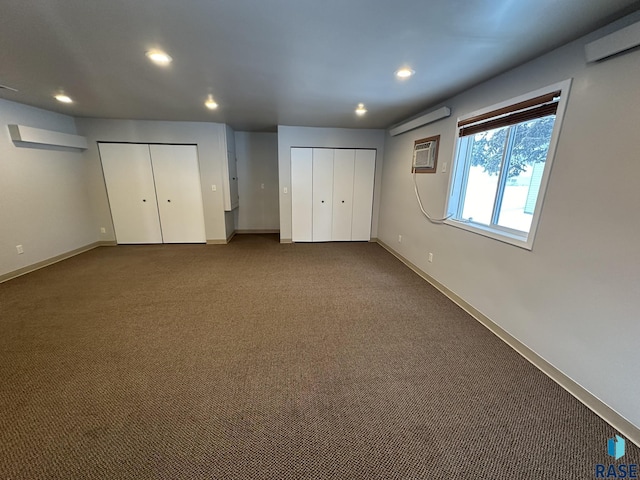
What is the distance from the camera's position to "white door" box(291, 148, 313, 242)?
500 cm

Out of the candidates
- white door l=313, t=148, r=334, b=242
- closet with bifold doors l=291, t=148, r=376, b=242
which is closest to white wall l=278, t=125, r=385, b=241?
closet with bifold doors l=291, t=148, r=376, b=242

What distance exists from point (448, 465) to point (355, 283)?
223 centimetres

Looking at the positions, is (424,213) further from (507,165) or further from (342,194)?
(342,194)

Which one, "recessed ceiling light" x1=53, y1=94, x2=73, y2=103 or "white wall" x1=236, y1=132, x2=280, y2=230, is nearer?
"recessed ceiling light" x1=53, y1=94, x2=73, y2=103

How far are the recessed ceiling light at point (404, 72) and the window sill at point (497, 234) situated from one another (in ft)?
5.54

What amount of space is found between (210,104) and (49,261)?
3.59 m

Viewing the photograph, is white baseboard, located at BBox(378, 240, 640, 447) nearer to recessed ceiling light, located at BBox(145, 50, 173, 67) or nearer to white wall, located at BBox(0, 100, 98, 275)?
recessed ceiling light, located at BBox(145, 50, 173, 67)

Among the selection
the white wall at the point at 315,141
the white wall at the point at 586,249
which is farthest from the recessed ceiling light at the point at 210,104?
the white wall at the point at 586,249

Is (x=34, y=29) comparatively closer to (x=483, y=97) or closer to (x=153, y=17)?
(x=153, y=17)

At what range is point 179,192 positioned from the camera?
4965 mm

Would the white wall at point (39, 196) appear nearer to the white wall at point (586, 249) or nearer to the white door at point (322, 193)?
the white door at point (322, 193)

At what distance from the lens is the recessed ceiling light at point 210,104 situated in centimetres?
319

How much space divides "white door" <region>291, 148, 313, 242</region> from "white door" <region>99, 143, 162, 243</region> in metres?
2.79

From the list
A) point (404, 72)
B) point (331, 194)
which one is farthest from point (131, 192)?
point (404, 72)
